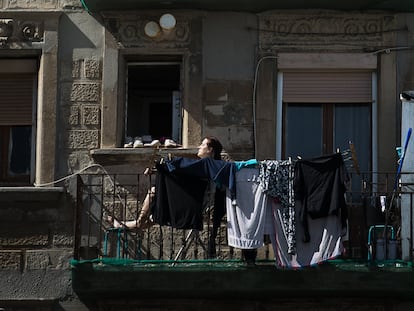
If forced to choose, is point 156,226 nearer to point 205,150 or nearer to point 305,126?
point 205,150

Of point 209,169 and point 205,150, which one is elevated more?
point 205,150

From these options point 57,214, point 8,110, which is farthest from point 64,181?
point 8,110

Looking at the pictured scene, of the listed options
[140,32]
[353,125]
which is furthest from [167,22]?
[353,125]

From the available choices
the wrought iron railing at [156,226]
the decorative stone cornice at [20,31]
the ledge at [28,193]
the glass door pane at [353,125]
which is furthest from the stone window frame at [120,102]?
the glass door pane at [353,125]

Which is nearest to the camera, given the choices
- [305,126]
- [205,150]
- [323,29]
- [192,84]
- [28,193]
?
[205,150]

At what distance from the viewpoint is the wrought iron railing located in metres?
11.1

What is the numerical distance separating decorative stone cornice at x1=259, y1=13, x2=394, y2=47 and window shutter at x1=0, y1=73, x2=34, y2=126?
117 inches

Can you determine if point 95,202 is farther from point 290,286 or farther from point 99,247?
point 290,286

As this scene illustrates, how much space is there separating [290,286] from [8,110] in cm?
414

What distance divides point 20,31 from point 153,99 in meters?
1.84

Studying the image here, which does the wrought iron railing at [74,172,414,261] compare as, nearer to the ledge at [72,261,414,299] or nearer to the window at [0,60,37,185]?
the ledge at [72,261,414,299]

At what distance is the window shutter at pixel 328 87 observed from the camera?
11.9 meters

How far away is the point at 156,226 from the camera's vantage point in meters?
11.6

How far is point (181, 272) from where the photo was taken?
10.8 meters
